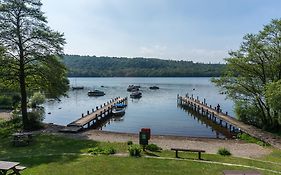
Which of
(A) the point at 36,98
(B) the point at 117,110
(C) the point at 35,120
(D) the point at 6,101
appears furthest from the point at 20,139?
(B) the point at 117,110

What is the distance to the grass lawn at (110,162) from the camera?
49.6ft

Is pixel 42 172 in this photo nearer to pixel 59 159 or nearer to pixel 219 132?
pixel 59 159

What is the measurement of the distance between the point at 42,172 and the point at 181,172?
653 centimetres

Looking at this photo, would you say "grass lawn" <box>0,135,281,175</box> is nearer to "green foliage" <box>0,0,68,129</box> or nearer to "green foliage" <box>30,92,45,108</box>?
"green foliage" <box>0,0,68,129</box>

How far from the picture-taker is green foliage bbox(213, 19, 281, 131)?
31.4 meters

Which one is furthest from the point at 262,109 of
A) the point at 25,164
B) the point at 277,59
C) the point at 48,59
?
the point at 25,164

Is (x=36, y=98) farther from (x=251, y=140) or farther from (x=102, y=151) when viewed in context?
(x=251, y=140)

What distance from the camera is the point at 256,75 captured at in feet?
109

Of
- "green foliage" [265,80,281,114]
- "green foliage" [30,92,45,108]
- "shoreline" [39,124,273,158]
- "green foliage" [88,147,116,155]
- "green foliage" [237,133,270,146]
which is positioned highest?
"green foliage" [265,80,281,114]

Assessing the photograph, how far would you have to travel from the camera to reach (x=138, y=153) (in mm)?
18562

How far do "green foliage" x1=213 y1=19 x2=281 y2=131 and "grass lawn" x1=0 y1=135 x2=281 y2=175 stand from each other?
496 inches

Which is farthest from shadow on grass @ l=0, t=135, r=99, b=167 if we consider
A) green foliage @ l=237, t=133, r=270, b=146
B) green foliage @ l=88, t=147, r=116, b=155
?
green foliage @ l=237, t=133, r=270, b=146

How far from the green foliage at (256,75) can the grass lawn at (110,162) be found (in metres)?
12.6

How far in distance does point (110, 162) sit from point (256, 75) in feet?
73.0
